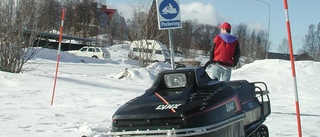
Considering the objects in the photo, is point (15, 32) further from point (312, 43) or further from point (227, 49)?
point (312, 43)

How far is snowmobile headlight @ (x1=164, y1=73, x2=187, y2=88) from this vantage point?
422cm

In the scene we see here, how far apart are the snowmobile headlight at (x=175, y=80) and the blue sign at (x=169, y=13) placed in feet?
14.6

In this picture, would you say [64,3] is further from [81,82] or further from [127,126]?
[127,126]

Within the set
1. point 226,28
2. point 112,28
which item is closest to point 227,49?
point 226,28

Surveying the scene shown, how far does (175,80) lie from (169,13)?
4686 mm

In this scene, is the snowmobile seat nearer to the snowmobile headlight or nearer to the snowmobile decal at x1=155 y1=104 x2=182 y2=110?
the snowmobile headlight

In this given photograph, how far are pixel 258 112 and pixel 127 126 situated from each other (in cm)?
203

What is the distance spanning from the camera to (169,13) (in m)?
8.78

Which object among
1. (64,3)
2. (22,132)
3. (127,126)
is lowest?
(22,132)

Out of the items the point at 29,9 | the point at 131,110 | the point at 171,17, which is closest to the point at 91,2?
the point at 29,9

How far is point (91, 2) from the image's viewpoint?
7525 cm

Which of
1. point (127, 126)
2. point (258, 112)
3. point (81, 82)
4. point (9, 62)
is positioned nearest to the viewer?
point (127, 126)

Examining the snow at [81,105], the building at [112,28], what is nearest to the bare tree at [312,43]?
the building at [112,28]

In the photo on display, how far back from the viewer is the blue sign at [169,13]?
8.70 meters
